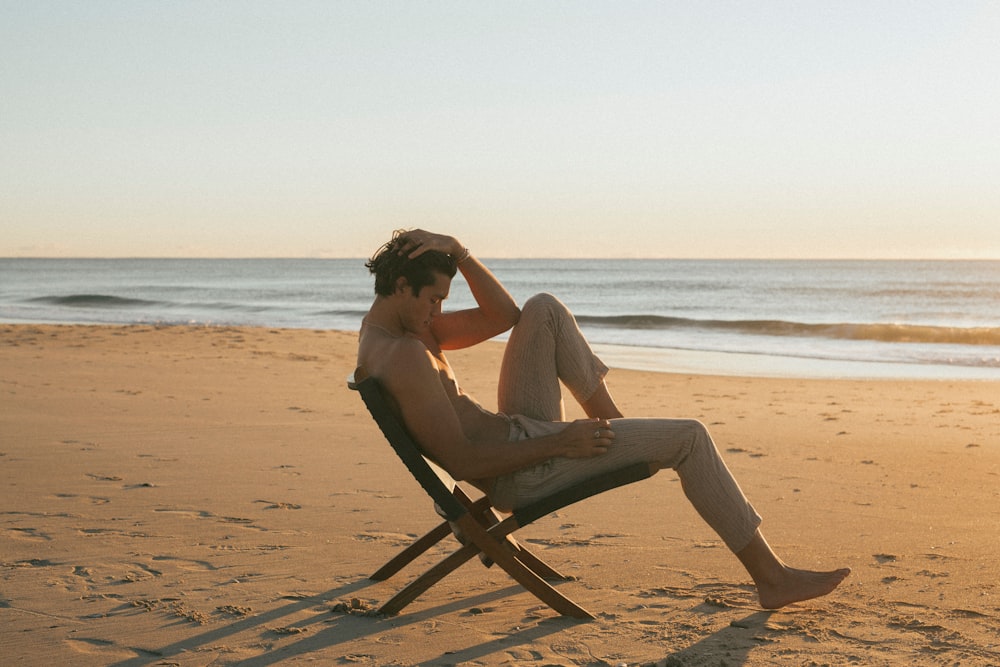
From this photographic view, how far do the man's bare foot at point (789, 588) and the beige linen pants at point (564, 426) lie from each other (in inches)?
7.7

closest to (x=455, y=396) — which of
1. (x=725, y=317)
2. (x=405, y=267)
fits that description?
(x=405, y=267)

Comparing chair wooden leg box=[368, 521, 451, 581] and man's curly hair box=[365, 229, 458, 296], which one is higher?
man's curly hair box=[365, 229, 458, 296]

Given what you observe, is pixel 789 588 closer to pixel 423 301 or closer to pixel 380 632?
pixel 380 632

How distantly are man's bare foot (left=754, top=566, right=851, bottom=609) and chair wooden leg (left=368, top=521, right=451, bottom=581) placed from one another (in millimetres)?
1315

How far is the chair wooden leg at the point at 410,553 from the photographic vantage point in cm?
419

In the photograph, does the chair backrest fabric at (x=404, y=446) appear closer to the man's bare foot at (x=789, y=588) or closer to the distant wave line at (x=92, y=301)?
the man's bare foot at (x=789, y=588)

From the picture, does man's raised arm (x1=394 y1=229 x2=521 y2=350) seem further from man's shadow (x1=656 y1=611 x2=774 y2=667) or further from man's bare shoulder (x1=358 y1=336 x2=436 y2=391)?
man's shadow (x1=656 y1=611 x2=774 y2=667)

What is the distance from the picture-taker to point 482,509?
4156mm

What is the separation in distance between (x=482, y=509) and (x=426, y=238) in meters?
1.21

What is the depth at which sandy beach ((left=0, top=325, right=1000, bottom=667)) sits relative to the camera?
347 cm

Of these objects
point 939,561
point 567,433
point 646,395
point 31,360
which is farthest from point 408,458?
point 31,360

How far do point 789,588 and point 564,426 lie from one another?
1048 mm

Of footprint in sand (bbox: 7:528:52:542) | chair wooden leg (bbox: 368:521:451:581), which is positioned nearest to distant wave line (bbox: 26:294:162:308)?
footprint in sand (bbox: 7:528:52:542)

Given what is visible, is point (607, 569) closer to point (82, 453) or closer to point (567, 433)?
point (567, 433)
